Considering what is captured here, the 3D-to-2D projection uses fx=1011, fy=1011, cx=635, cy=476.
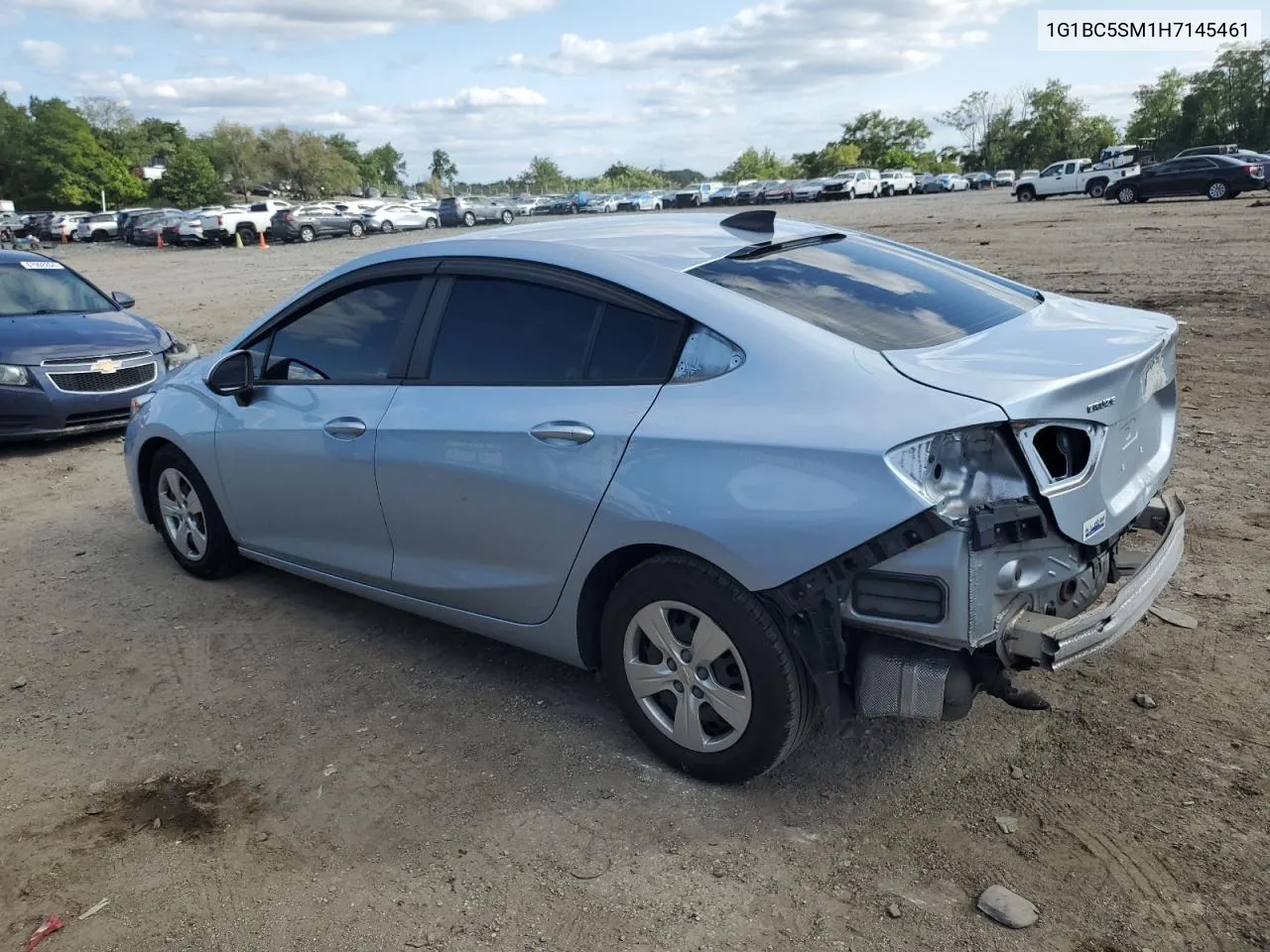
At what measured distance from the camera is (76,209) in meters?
101

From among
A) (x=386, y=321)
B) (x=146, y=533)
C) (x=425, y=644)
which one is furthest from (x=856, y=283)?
(x=146, y=533)

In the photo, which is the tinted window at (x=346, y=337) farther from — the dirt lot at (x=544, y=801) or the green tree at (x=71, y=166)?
the green tree at (x=71, y=166)

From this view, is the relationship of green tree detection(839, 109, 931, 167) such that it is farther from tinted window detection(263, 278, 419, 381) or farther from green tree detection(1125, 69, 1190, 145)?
tinted window detection(263, 278, 419, 381)

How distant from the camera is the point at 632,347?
129 inches

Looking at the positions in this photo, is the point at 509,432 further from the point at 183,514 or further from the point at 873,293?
the point at 183,514

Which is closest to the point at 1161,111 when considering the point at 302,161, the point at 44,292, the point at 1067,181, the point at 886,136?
the point at 886,136

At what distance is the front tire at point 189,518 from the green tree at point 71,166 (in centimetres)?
10841

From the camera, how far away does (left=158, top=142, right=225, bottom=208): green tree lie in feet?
300

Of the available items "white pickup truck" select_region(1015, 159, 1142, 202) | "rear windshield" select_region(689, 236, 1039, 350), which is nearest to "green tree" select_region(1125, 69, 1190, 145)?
"white pickup truck" select_region(1015, 159, 1142, 202)

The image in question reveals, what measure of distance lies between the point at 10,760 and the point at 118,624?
119cm

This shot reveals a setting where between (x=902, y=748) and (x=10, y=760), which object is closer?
(x=902, y=748)

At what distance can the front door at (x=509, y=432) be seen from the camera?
3242 mm

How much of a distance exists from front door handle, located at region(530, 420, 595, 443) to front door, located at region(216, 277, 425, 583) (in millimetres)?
858

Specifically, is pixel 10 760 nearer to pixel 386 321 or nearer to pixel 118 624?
pixel 118 624
